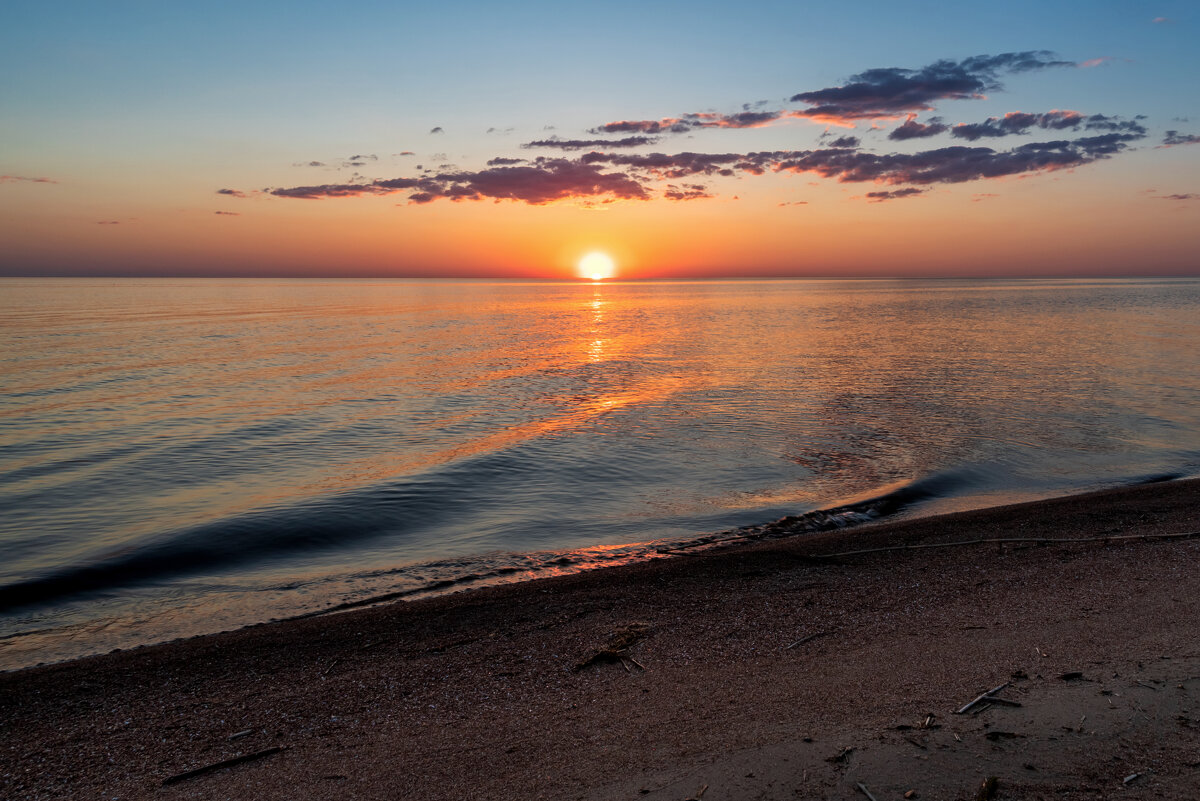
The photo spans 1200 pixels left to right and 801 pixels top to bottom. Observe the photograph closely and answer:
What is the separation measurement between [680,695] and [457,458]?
12.7m

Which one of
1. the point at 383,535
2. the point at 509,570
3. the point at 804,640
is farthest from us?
the point at 383,535

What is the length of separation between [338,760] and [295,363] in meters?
33.9

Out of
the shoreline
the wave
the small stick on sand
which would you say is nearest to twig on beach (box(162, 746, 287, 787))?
the shoreline

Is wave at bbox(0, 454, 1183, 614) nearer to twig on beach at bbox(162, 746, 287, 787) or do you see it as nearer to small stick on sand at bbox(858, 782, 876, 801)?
twig on beach at bbox(162, 746, 287, 787)

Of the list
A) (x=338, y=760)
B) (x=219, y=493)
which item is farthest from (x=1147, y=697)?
(x=219, y=493)

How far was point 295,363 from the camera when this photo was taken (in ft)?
118

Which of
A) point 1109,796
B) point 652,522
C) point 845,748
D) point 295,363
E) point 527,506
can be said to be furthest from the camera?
point 295,363

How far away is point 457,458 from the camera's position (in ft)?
A: 58.1

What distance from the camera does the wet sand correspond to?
179 inches

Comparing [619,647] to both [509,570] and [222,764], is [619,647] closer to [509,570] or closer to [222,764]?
[222,764]

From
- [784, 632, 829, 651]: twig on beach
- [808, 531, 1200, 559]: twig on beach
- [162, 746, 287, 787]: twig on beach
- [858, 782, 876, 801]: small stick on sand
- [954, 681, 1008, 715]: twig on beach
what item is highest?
[858, 782, 876, 801]: small stick on sand

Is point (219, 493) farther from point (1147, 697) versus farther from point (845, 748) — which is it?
point (1147, 697)

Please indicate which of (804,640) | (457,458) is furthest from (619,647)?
(457,458)

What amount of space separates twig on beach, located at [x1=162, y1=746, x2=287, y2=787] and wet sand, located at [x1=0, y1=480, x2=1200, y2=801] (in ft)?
0.08
